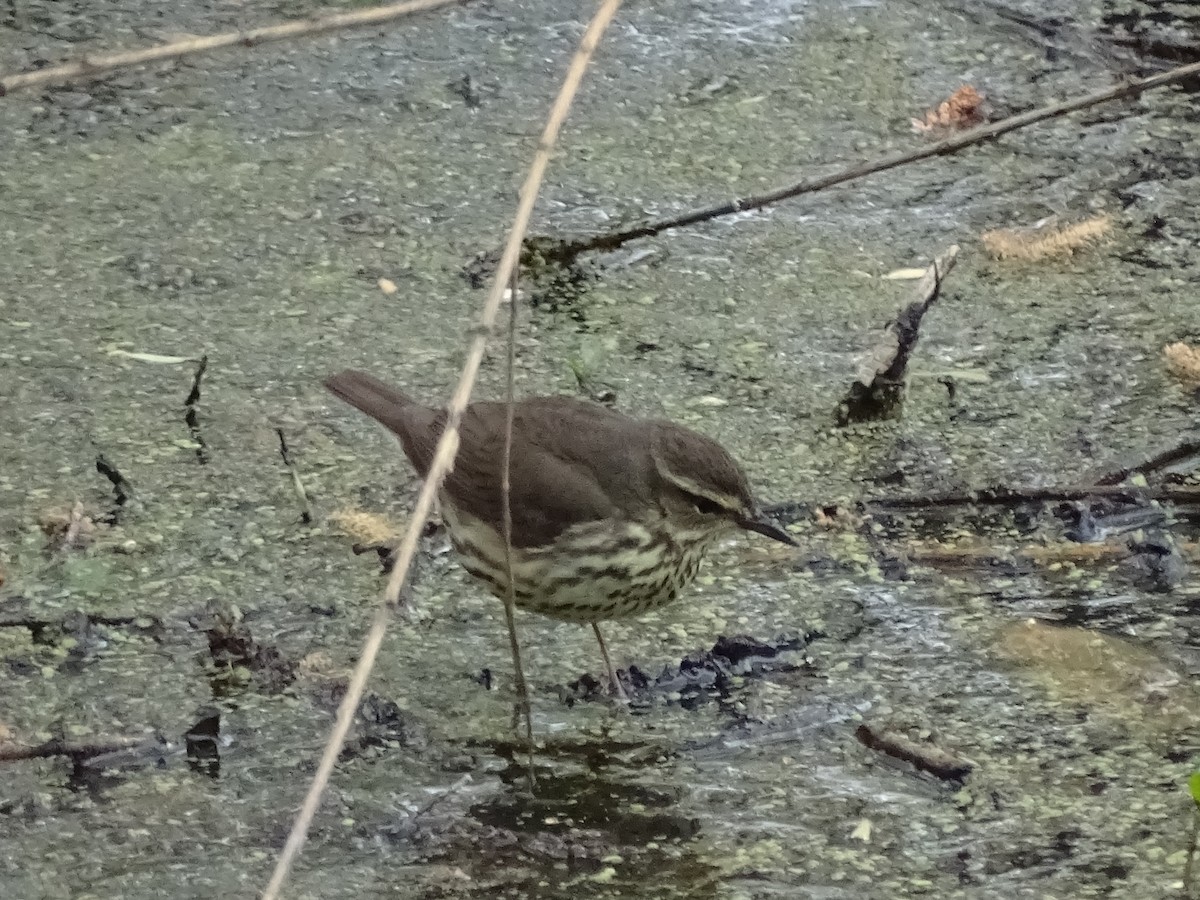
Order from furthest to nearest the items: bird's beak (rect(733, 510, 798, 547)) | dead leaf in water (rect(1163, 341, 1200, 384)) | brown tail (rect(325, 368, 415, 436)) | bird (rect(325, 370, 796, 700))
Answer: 1. dead leaf in water (rect(1163, 341, 1200, 384))
2. brown tail (rect(325, 368, 415, 436))
3. bird's beak (rect(733, 510, 798, 547))
4. bird (rect(325, 370, 796, 700))

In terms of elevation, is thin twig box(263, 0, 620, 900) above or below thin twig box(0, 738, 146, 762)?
above

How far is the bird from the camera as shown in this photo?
12.8ft

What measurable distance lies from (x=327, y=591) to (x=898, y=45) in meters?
3.70

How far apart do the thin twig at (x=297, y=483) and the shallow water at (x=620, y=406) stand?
34mm

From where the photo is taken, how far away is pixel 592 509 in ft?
13.1

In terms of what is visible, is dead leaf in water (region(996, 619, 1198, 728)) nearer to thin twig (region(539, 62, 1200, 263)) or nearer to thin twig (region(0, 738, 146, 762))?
thin twig (region(539, 62, 1200, 263))

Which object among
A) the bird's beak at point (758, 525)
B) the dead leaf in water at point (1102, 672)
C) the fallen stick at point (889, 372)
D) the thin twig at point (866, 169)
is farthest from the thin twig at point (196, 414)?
the dead leaf in water at point (1102, 672)

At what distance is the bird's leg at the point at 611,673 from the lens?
384cm

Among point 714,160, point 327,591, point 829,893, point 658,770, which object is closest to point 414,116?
point 714,160

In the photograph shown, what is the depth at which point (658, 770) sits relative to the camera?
363cm

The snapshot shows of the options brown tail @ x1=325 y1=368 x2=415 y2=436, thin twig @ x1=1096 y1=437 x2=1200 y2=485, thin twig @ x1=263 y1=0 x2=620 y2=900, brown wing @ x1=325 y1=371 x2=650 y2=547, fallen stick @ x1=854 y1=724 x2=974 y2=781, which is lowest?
fallen stick @ x1=854 y1=724 x2=974 y2=781

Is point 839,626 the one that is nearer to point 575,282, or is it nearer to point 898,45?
point 575,282

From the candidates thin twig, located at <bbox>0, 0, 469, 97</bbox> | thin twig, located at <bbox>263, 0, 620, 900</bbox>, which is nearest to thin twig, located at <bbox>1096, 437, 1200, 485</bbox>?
thin twig, located at <bbox>263, 0, 620, 900</bbox>

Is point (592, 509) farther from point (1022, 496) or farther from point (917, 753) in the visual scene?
point (1022, 496)
